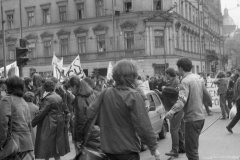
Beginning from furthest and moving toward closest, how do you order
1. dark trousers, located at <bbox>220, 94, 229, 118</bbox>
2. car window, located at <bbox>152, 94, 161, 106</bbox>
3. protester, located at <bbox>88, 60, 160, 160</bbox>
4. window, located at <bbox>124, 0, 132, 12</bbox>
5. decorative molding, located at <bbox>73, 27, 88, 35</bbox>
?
decorative molding, located at <bbox>73, 27, 88, 35</bbox> < window, located at <bbox>124, 0, 132, 12</bbox> < dark trousers, located at <bbox>220, 94, 229, 118</bbox> < car window, located at <bbox>152, 94, 161, 106</bbox> < protester, located at <bbox>88, 60, 160, 160</bbox>

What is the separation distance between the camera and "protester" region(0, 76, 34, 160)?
5.35 meters

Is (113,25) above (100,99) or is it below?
above

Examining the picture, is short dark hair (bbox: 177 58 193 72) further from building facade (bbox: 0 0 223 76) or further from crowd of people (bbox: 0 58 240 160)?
building facade (bbox: 0 0 223 76)

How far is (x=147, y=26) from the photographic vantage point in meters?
40.9

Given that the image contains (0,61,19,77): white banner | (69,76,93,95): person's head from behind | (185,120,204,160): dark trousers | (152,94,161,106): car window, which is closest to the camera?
(185,120,204,160): dark trousers

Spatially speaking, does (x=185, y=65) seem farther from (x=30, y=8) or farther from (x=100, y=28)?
(x=30, y=8)

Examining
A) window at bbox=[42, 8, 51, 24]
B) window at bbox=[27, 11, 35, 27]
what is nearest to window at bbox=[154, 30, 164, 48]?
window at bbox=[42, 8, 51, 24]

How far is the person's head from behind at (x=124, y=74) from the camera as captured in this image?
4.61 m

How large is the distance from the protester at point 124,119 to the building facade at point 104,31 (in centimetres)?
3295

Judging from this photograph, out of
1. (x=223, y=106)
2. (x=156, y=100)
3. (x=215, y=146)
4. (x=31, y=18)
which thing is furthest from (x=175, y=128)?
(x=31, y=18)

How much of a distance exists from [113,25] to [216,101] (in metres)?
23.8

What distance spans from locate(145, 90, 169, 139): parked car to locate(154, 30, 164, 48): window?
96.6 ft

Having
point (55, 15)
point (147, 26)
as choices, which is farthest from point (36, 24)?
point (147, 26)

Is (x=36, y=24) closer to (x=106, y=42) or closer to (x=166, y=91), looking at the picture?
(x=106, y=42)
